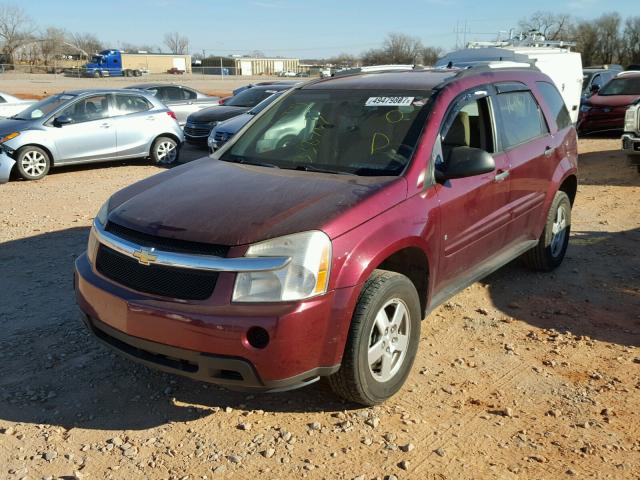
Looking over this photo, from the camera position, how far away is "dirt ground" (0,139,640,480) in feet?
10.2

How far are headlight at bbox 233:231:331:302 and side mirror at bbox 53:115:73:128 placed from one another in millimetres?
9317

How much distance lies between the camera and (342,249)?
319 centimetres

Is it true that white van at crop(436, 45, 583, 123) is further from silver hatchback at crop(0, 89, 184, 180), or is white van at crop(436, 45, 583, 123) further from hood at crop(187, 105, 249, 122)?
silver hatchback at crop(0, 89, 184, 180)

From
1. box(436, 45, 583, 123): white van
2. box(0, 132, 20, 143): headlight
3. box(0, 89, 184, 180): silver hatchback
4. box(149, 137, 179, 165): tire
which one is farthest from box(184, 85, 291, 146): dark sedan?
box(0, 132, 20, 143): headlight

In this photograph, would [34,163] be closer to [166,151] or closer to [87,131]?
[87,131]

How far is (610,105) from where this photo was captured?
1592cm

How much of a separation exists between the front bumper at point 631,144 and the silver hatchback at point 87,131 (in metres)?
8.32

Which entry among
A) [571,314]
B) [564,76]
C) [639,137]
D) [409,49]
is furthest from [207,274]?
[409,49]

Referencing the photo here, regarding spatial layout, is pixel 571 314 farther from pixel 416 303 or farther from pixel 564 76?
pixel 564 76

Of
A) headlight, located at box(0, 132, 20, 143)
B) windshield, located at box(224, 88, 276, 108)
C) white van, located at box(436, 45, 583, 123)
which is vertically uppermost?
white van, located at box(436, 45, 583, 123)

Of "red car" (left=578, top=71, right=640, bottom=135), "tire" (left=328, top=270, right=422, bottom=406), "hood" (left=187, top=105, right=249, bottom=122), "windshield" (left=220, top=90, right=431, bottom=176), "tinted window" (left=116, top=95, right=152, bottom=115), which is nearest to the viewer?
"tire" (left=328, top=270, right=422, bottom=406)

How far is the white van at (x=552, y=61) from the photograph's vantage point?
13.5 metres

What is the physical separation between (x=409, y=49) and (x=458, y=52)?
75179 mm

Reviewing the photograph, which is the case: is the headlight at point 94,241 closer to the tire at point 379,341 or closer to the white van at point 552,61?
the tire at point 379,341
